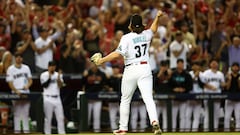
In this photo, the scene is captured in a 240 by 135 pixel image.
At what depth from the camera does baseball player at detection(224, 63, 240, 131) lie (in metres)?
19.4

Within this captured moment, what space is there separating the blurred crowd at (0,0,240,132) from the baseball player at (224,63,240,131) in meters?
0.32

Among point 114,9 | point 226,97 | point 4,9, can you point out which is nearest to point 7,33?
point 4,9

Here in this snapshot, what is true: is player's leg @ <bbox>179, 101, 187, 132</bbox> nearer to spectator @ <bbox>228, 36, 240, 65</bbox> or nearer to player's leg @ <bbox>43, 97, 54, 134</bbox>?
spectator @ <bbox>228, 36, 240, 65</bbox>

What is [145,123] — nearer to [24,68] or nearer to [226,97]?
[226,97]

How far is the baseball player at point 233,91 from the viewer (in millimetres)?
19359

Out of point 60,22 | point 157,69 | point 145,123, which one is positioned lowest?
point 145,123

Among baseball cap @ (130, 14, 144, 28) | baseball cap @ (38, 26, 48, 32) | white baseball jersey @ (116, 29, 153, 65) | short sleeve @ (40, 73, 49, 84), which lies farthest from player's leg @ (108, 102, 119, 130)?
baseball cap @ (130, 14, 144, 28)

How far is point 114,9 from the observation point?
22.8m

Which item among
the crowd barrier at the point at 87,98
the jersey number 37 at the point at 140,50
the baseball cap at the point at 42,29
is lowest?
the crowd barrier at the point at 87,98

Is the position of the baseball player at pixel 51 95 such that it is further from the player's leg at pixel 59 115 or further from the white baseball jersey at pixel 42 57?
the white baseball jersey at pixel 42 57

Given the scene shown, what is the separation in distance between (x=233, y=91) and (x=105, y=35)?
13.9ft

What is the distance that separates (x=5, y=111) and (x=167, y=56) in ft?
16.4

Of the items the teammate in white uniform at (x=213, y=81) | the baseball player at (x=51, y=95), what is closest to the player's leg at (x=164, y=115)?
the teammate in white uniform at (x=213, y=81)

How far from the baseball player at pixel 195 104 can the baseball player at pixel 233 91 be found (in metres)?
0.70
